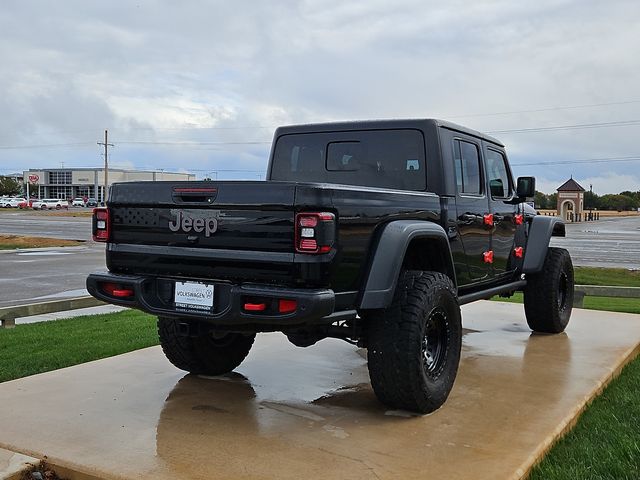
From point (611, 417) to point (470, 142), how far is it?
2379 millimetres

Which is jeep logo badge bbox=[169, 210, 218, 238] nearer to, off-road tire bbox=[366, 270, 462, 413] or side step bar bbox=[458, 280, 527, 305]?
off-road tire bbox=[366, 270, 462, 413]

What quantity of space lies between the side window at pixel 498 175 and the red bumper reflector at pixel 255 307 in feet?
9.63

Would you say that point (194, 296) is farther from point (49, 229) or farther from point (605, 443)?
point (49, 229)

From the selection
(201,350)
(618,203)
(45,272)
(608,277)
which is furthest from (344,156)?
(618,203)

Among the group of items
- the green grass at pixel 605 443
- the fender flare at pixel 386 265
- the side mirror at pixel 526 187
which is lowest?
the green grass at pixel 605 443

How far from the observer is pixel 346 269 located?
3.77 meters

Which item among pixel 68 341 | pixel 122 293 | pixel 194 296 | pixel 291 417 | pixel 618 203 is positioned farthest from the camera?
pixel 618 203

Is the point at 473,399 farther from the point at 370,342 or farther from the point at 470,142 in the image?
the point at 470,142

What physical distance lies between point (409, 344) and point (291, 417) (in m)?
0.89

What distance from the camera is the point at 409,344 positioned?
13.3 feet

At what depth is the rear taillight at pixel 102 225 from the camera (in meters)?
4.32

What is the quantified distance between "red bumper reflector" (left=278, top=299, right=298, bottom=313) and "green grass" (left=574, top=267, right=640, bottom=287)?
1187 cm

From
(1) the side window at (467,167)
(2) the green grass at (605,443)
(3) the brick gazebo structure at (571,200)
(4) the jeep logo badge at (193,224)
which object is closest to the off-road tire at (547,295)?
(2) the green grass at (605,443)

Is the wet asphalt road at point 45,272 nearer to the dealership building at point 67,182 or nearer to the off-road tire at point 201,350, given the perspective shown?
the off-road tire at point 201,350
